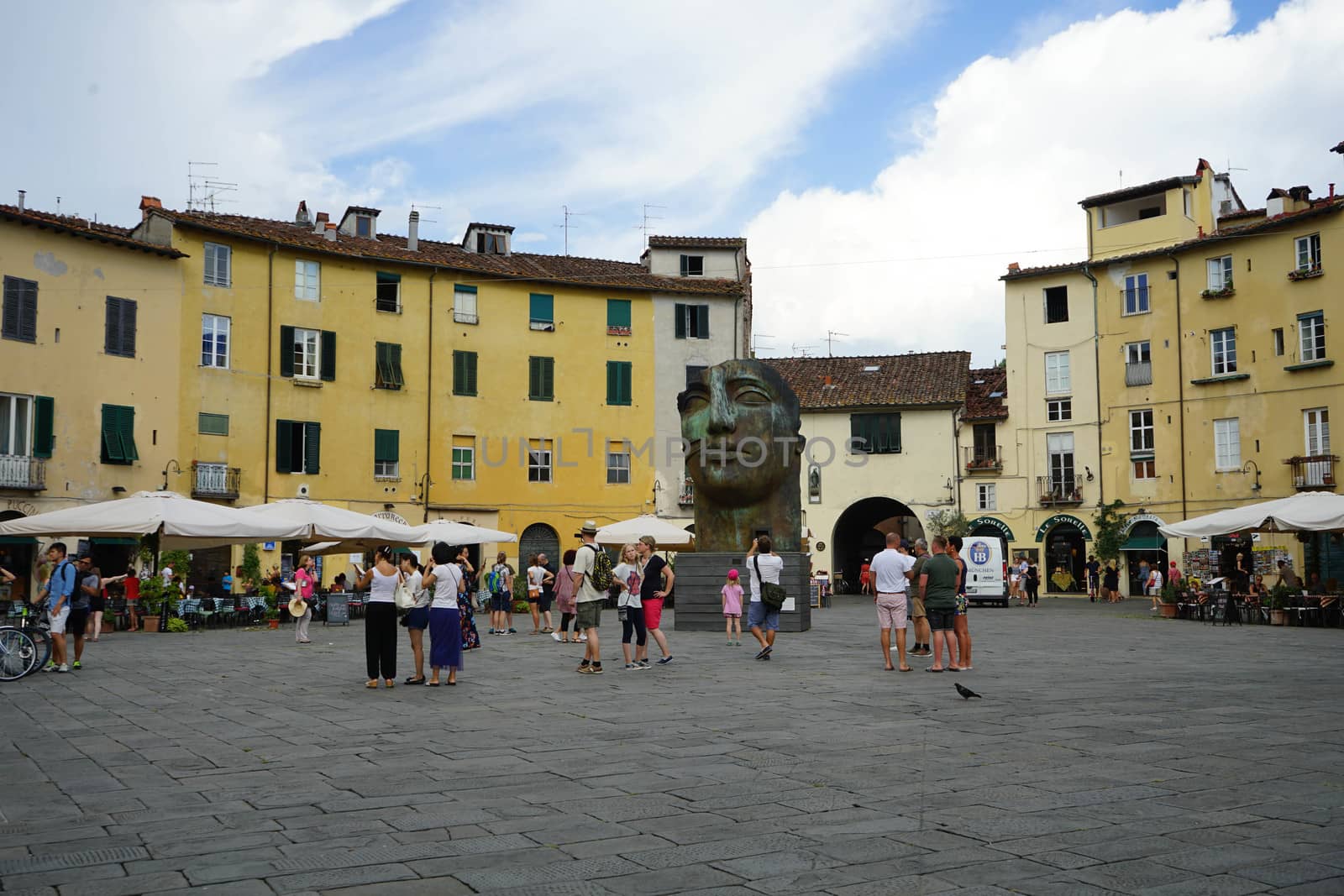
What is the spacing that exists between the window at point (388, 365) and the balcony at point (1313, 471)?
28.3 meters

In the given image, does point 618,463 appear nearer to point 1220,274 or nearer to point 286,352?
point 286,352

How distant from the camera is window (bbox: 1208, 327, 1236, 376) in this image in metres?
41.2

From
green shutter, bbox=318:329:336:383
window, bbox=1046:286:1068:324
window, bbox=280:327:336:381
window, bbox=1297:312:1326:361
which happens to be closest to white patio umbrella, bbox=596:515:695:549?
green shutter, bbox=318:329:336:383

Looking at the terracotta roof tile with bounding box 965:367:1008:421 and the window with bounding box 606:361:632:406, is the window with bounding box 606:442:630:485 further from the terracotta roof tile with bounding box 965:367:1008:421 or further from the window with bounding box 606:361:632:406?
the terracotta roof tile with bounding box 965:367:1008:421

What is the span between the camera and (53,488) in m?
31.6

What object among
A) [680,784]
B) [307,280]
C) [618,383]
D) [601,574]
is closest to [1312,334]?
[618,383]

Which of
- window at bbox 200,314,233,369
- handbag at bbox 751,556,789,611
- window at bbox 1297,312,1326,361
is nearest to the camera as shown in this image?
handbag at bbox 751,556,789,611

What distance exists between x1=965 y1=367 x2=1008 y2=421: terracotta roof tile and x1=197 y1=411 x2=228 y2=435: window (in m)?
27.3

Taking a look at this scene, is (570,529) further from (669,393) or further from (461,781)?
(461,781)

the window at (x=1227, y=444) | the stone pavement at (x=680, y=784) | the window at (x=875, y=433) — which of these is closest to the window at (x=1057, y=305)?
the window at (x=875, y=433)

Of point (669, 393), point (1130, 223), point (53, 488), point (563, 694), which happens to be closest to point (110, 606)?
point (53, 488)

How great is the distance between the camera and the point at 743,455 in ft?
68.2

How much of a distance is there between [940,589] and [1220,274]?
32945 millimetres

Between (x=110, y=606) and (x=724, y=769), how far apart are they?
2101 centimetres
